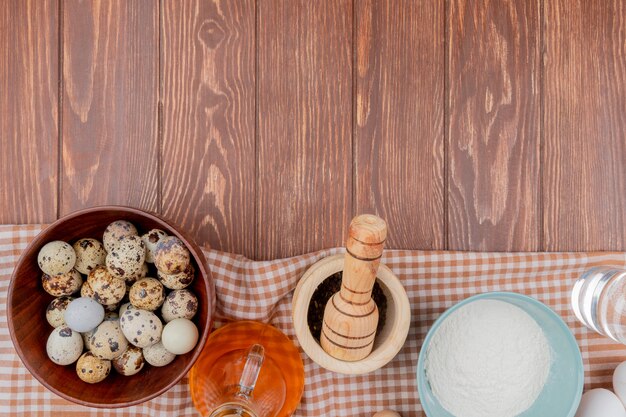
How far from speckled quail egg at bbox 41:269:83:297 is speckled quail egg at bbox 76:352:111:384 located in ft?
0.31

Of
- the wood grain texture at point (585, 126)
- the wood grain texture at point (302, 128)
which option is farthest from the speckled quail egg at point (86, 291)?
the wood grain texture at point (585, 126)

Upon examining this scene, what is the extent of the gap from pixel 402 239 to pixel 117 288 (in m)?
0.46

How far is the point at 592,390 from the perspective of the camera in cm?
94

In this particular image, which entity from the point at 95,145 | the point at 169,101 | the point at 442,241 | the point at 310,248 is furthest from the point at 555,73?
the point at 95,145

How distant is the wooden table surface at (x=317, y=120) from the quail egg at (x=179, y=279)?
14 cm

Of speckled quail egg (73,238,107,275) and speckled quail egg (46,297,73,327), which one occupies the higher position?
speckled quail egg (73,238,107,275)

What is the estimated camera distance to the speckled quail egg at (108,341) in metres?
0.80

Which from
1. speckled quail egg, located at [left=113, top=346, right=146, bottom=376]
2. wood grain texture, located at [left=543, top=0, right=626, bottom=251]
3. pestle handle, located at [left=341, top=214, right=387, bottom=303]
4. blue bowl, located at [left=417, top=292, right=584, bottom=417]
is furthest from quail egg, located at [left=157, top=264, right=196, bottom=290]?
wood grain texture, located at [left=543, top=0, right=626, bottom=251]

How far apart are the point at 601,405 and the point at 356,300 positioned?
0.45m

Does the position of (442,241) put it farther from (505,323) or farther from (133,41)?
(133,41)

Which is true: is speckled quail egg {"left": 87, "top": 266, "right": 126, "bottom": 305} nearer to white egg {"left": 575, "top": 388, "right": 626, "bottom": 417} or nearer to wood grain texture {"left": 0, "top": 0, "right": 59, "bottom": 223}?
wood grain texture {"left": 0, "top": 0, "right": 59, "bottom": 223}

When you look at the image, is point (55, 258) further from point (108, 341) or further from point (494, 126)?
point (494, 126)

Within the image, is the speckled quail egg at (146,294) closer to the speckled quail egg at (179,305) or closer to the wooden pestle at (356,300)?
the speckled quail egg at (179,305)

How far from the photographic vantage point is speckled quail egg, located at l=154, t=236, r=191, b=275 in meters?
0.79
